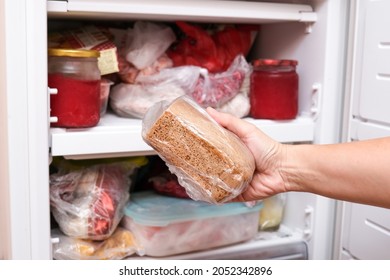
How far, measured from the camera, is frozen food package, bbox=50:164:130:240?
3.67ft

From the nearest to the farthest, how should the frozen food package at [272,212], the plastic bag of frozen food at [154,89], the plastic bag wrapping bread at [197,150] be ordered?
1. the plastic bag wrapping bread at [197,150]
2. the plastic bag of frozen food at [154,89]
3. the frozen food package at [272,212]

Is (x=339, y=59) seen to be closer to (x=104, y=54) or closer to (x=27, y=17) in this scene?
(x=104, y=54)

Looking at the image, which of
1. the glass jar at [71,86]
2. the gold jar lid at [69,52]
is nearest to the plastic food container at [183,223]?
the glass jar at [71,86]

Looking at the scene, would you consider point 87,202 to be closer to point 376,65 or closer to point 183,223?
point 183,223

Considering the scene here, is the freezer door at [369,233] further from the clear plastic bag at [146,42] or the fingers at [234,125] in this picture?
the clear plastic bag at [146,42]

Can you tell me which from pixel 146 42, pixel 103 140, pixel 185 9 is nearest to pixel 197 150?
pixel 103 140

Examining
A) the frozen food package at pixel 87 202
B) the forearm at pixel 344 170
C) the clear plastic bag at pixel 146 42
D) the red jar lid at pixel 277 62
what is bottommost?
the frozen food package at pixel 87 202

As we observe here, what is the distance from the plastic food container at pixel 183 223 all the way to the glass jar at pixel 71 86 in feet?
0.91

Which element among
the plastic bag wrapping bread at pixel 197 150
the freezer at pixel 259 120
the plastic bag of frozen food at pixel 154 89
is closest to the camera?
the plastic bag wrapping bread at pixel 197 150

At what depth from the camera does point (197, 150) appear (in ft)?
2.74

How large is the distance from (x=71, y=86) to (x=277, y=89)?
19.0 inches

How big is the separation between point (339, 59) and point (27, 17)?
2.28 ft

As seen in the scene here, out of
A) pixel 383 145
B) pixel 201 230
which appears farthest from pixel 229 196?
pixel 201 230

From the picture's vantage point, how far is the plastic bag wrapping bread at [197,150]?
83cm
